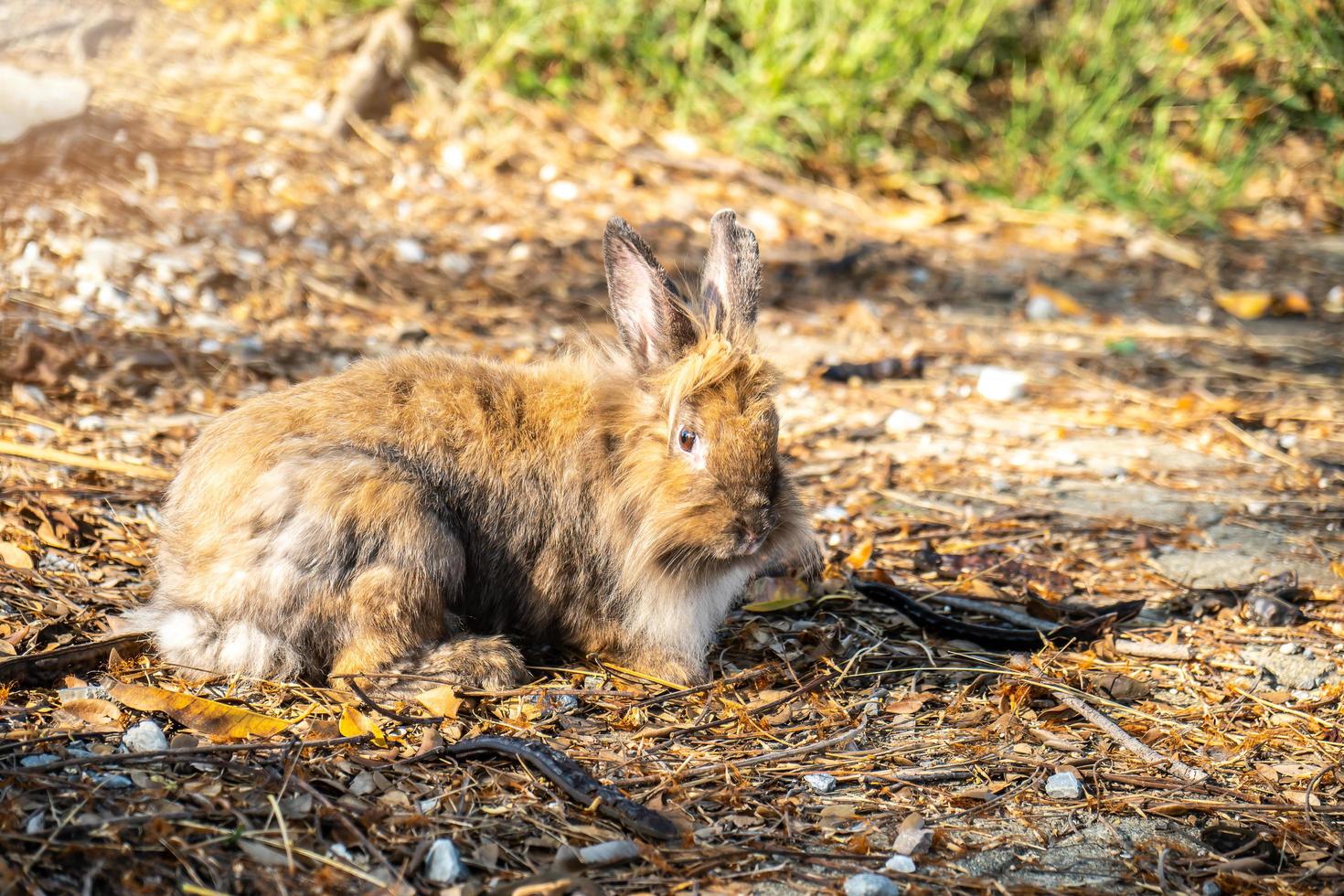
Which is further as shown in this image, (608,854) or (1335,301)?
(1335,301)

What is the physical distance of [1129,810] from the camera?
3.29 metres

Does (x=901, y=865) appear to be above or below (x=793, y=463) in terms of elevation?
below

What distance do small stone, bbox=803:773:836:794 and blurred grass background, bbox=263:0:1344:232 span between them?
Result: 20.5 feet

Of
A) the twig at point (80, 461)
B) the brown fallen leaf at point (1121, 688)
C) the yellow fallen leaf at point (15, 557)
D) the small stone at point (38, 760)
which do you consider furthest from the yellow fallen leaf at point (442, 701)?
the brown fallen leaf at point (1121, 688)

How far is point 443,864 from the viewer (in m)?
2.82

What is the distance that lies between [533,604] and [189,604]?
40.0 inches

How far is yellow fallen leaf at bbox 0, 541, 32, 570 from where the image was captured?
407 cm

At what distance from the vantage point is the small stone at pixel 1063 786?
3.36 m

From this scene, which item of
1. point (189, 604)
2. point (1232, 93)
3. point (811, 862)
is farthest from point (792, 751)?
point (1232, 93)

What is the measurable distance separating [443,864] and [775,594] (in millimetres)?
1989

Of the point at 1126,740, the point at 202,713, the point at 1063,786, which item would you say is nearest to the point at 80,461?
the point at 202,713

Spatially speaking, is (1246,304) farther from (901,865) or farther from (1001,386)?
(901,865)

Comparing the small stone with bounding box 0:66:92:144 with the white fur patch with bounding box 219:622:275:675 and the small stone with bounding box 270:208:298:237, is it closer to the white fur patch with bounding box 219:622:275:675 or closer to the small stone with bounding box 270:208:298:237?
the small stone with bounding box 270:208:298:237

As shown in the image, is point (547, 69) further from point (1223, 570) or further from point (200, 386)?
point (1223, 570)
